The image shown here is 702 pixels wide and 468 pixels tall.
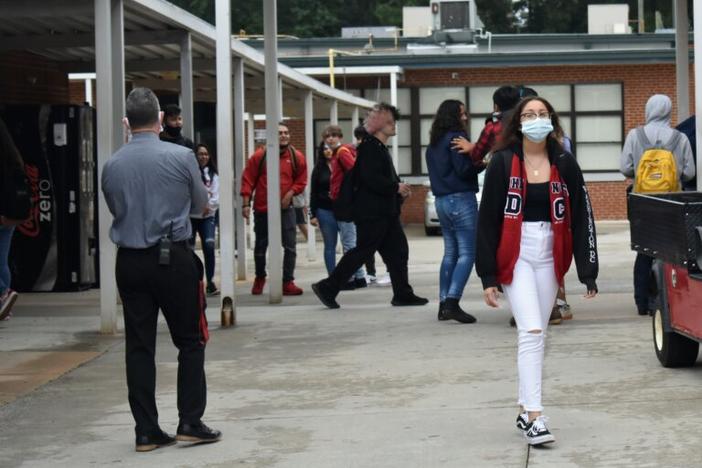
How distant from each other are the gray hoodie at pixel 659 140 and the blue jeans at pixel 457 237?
1.36 metres

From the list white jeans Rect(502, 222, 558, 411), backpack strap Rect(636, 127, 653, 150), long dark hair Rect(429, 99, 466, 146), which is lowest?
white jeans Rect(502, 222, 558, 411)

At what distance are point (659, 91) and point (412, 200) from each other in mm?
6829

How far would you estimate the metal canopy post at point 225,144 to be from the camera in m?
12.2

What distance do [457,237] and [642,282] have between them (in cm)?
165

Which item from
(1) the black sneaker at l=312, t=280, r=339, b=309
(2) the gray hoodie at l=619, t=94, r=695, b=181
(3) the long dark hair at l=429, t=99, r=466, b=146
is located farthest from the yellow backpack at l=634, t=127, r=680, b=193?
(1) the black sneaker at l=312, t=280, r=339, b=309

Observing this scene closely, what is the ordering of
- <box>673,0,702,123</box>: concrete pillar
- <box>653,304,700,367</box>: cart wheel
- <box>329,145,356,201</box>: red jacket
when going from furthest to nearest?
<box>329,145,356,201</box>: red jacket → <box>673,0,702,123</box>: concrete pillar → <box>653,304,700,367</box>: cart wheel

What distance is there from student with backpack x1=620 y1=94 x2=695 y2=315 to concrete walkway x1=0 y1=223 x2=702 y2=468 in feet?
3.72

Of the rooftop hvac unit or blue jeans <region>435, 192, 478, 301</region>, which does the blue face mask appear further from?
the rooftop hvac unit

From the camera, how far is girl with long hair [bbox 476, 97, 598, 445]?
23.3ft

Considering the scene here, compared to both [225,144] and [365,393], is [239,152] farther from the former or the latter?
[365,393]

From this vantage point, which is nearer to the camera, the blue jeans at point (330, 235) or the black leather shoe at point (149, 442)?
the black leather shoe at point (149, 442)

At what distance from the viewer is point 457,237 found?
1229 centimetres

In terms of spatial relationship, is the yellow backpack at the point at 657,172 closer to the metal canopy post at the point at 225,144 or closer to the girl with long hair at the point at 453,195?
the girl with long hair at the point at 453,195

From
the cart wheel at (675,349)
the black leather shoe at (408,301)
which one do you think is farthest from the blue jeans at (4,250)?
the cart wheel at (675,349)
